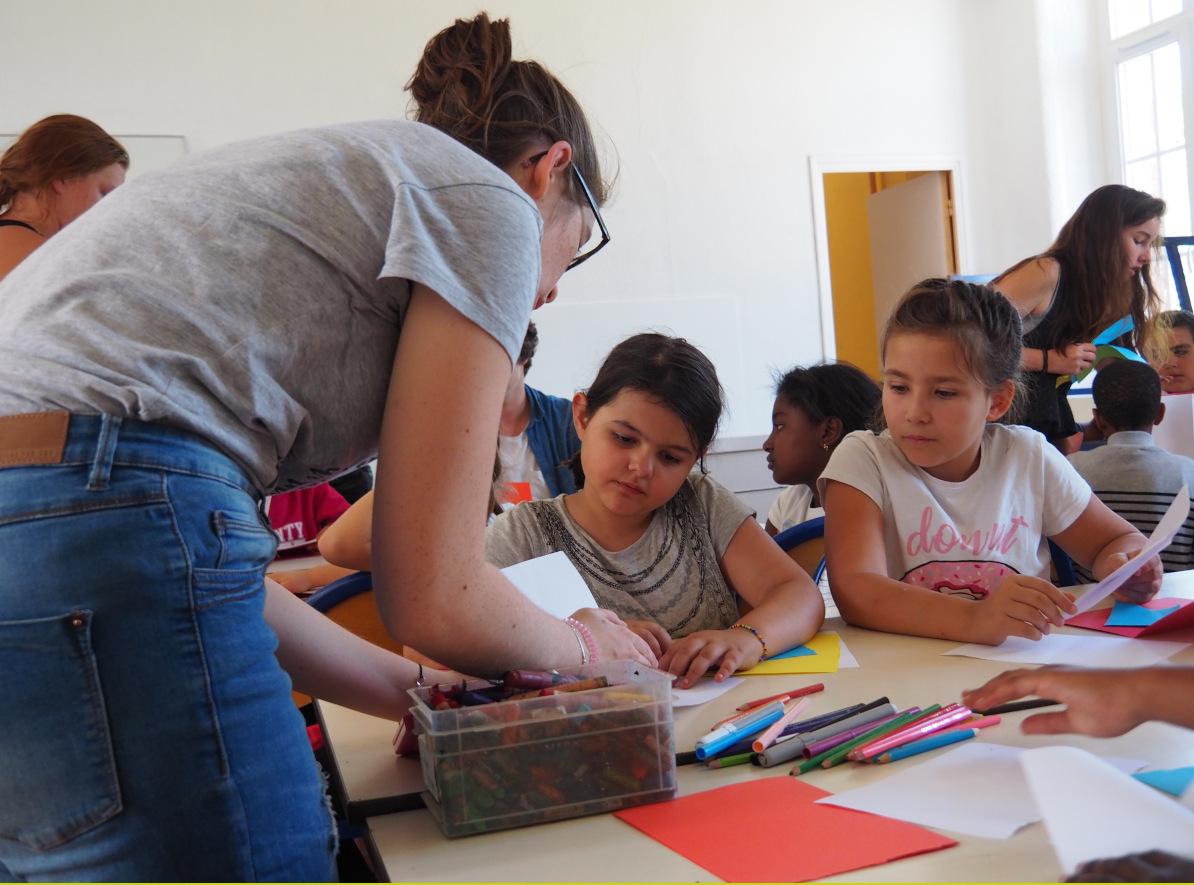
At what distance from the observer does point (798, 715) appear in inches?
39.5

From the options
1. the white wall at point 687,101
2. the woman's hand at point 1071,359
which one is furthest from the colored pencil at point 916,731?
the white wall at point 687,101

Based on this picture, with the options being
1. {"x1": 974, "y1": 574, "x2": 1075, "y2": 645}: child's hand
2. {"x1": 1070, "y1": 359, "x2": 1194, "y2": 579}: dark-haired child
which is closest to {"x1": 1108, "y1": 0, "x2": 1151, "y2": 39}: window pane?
{"x1": 1070, "y1": 359, "x2": 1194, "y2": 579}: dark-haired child

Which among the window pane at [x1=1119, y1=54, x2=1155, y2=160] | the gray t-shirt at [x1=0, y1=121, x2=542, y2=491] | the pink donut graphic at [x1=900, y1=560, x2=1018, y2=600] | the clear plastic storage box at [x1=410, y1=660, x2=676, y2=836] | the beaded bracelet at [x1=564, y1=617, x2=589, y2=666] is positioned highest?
the window pane at [x1=1119, y1=54, x2=1155, y2=160]

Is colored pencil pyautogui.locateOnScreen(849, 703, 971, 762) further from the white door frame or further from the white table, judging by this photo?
the white door frame

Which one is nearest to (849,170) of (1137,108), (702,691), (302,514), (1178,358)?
(1137,108)

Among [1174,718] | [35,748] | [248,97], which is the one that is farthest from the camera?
[248,97]

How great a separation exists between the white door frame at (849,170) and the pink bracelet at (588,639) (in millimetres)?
4978

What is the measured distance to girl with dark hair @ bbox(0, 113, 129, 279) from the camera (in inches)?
97.8

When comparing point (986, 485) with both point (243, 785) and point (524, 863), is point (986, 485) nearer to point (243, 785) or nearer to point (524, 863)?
point (524, 863)

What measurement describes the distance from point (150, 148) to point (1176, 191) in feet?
16.1

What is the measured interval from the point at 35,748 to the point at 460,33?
0.70 m

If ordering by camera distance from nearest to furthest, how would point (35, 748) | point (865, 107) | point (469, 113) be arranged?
point (35, 748) → point (469, 113) → point (865, 107)

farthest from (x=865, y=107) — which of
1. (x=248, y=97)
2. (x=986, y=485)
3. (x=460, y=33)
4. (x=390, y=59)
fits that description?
(x=460, y=33)

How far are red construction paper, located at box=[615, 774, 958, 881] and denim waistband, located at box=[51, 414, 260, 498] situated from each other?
39 centimetres
